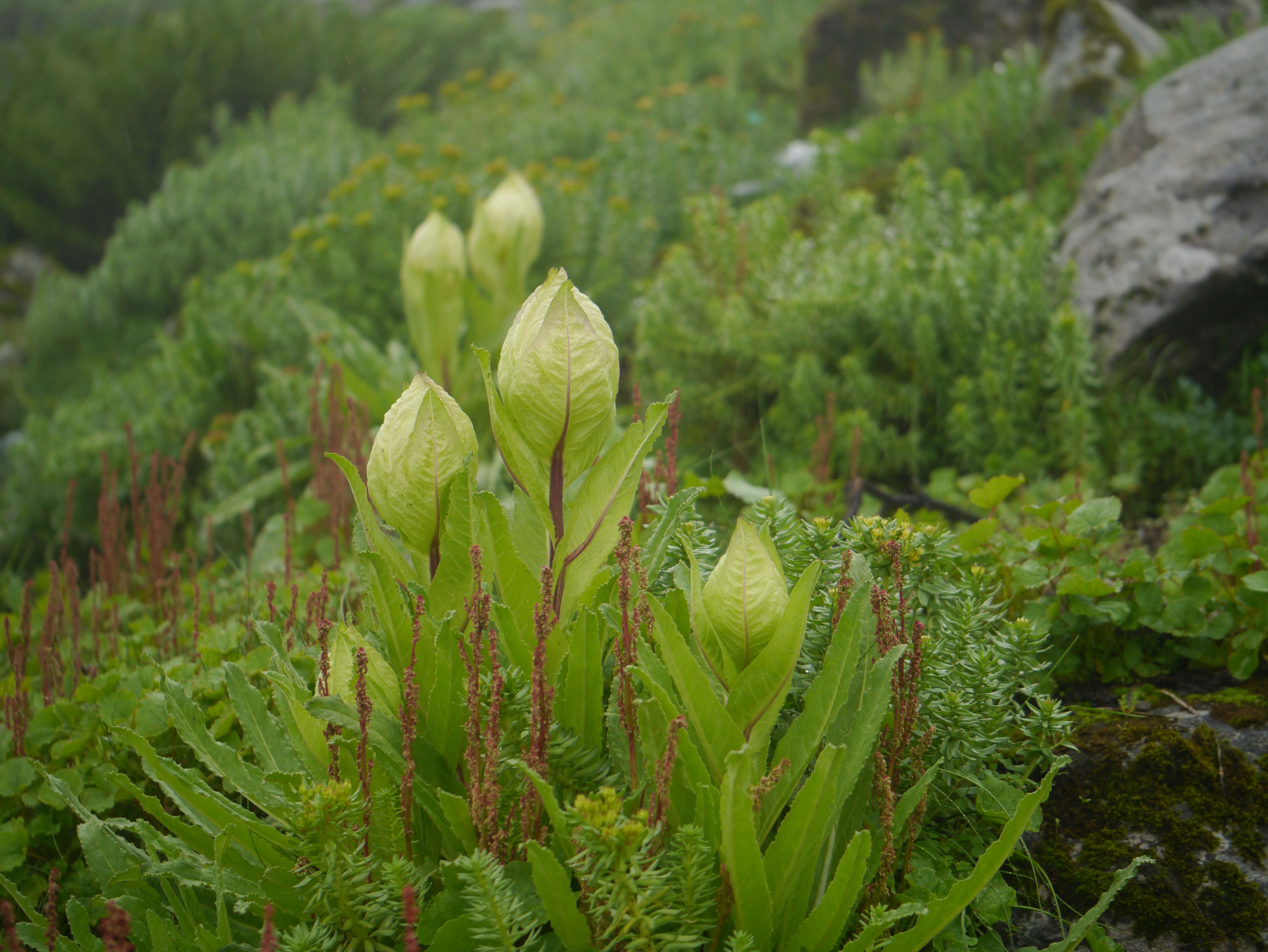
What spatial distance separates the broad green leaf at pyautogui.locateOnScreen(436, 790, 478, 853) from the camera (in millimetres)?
1110

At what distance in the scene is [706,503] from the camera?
2668 millimetres

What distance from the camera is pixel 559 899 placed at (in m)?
1.03

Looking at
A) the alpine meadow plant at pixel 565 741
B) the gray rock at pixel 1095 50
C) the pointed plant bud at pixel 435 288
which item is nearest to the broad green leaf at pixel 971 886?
the alpine meadow plant at pixel 565 741

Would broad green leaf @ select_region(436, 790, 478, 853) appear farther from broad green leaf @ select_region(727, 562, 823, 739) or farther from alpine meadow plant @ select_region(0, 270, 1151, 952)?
broad green leaf @ select_region(727, 562, 823, 739)

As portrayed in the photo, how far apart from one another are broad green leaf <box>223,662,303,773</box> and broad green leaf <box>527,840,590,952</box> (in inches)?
18.6

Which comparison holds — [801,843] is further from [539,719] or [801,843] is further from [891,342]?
[891,342]

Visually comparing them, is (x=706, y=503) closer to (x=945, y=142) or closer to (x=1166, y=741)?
(x=1166, y=741)

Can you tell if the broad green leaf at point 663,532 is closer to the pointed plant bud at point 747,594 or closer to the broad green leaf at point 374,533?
the pointed plant bud at point 747,594

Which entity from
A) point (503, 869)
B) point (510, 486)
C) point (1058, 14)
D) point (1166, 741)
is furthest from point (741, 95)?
point (503, 869)

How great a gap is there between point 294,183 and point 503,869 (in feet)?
18.7

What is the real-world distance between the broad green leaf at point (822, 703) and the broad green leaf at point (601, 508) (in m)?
0.33

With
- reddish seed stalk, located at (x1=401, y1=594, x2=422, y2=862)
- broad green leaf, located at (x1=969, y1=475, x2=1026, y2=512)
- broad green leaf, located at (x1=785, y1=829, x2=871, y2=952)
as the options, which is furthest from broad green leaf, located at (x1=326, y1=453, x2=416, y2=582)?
broad green leaf, located at (x1=969, y1=475, x2=1026, y2=512)

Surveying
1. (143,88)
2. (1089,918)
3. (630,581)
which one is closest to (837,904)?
(1089,918)

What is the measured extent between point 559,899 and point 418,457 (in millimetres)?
582
